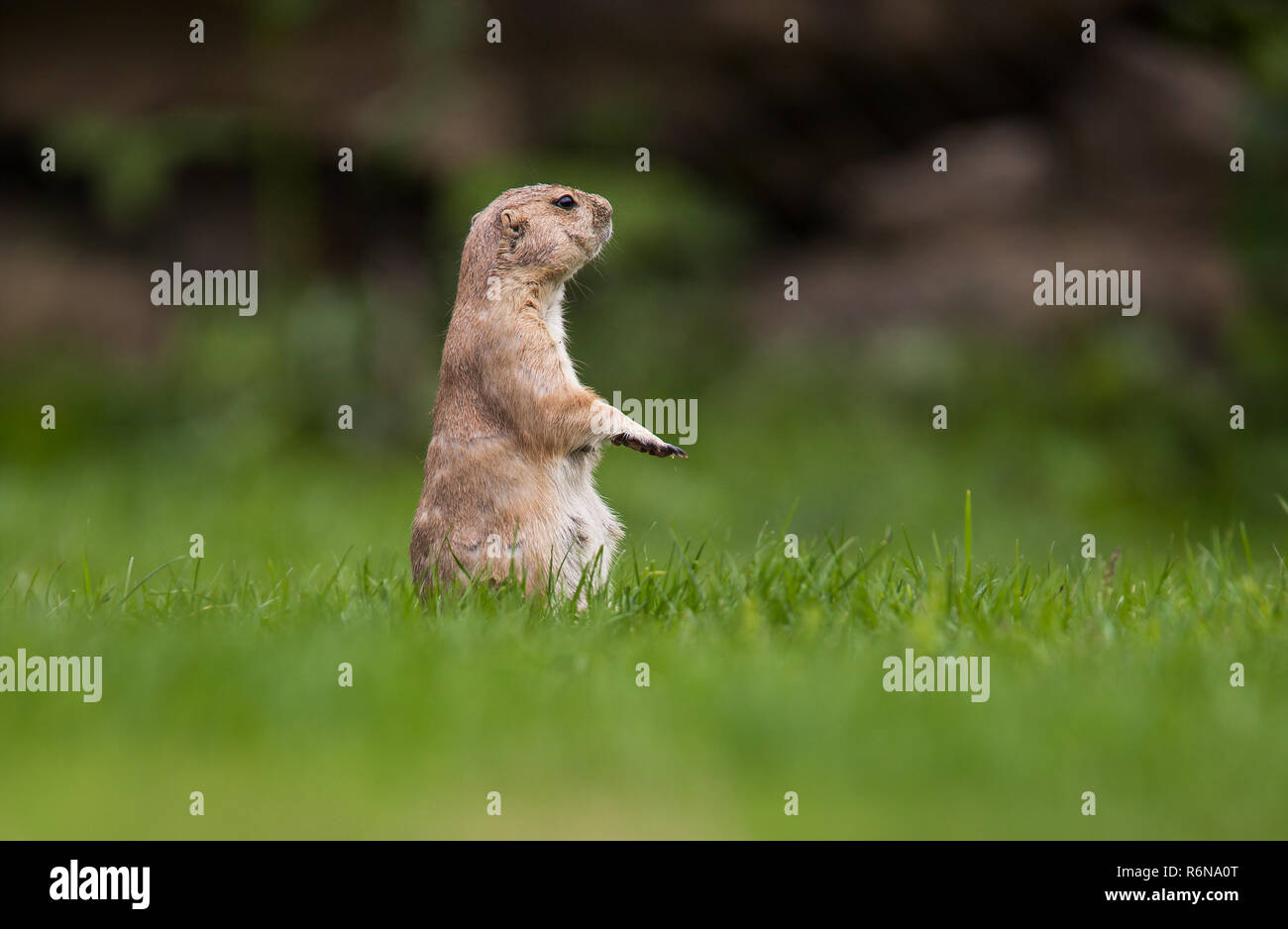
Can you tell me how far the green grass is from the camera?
127 inches

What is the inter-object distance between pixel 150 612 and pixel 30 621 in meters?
0.42

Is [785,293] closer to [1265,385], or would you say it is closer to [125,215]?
[1265,385]

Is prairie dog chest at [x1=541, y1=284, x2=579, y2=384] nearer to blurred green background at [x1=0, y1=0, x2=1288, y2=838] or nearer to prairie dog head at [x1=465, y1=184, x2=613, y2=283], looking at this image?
prairie dog head at [x1=465, y1=184, x2=613, y2=283]

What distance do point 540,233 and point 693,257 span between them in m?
6.75

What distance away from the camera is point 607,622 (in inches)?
179

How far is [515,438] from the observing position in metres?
4.97

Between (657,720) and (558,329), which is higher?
(558,329)

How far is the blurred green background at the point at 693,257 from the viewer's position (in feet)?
33.6

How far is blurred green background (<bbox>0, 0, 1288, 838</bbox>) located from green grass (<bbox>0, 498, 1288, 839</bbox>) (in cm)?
288

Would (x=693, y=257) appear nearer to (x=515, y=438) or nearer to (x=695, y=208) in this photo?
(x=695, y=208)

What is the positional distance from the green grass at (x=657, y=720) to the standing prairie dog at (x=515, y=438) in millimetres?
250

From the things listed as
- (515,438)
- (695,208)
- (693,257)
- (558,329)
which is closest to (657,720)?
(515,438)

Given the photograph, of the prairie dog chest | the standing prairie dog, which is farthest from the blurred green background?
the prairie dog chest

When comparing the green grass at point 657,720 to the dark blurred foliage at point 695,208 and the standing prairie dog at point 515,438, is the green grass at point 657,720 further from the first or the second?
the dark blurred foliage at point 695,208
